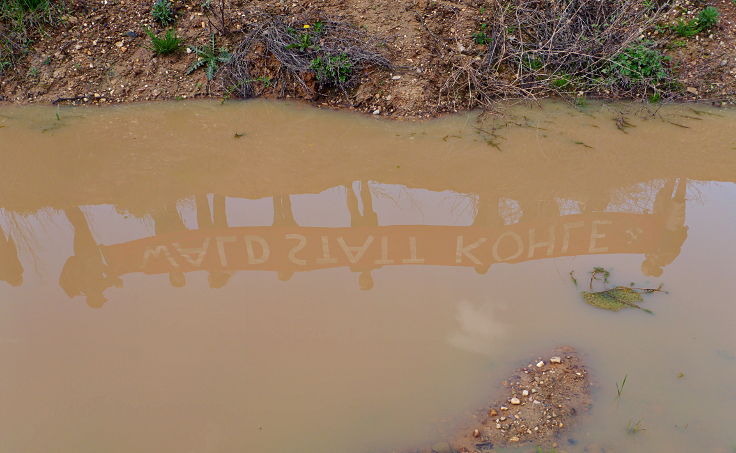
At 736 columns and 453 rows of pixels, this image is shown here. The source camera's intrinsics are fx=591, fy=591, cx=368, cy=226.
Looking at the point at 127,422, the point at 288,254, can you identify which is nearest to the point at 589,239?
the point at 288,254

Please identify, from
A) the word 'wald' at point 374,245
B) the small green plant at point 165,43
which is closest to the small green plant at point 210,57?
the small green plant at point 165,43

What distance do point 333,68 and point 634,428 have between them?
575 centimetres

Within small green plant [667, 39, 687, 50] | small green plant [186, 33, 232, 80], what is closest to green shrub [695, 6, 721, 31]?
small green plant [667, 39, 687, 50]

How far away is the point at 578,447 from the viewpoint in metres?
3.43

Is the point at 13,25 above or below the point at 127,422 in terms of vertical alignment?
above

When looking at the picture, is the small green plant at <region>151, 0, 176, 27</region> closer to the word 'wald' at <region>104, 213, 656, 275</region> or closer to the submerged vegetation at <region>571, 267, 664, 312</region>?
the word 'wald' at <region>104, 213, 656, 275</region>

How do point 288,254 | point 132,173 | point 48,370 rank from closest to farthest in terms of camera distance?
point 48,370
point 288,254
point 132,173

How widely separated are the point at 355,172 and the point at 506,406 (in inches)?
132

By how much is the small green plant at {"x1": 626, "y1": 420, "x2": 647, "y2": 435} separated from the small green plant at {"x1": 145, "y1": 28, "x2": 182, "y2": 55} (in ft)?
24.4

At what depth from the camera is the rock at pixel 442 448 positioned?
134 inches

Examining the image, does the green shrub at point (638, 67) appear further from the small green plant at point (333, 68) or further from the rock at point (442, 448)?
the rock at point (442, 448)

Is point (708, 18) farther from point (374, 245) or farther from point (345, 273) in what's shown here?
point (345, 273)

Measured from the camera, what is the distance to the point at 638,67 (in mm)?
8062

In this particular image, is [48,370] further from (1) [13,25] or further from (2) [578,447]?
(1) [13,25]
